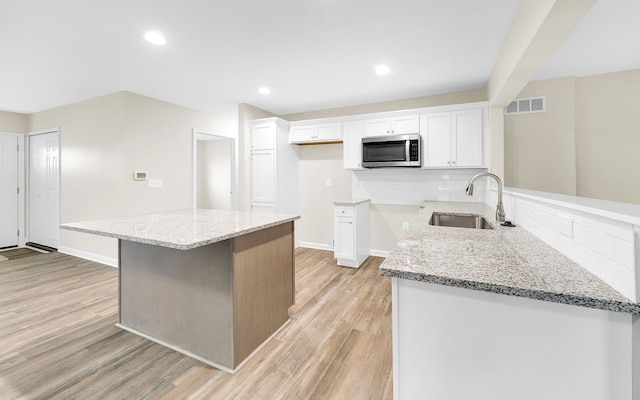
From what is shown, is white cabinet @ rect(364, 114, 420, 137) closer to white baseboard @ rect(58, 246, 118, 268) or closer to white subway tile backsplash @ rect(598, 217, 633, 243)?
white subway tile backsplash @ rect(598, 217, 633, 243)

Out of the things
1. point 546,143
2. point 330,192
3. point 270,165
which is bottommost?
point 330,192

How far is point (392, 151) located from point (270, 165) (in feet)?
6.06

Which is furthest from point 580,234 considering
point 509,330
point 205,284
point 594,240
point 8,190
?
point 8,190

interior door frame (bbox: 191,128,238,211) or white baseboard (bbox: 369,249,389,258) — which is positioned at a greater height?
interior door frame (bbox: 191,128,238,211)

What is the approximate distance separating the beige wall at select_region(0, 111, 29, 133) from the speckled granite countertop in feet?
22.6

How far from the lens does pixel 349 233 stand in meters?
3.70

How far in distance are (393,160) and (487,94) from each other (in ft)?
4.69

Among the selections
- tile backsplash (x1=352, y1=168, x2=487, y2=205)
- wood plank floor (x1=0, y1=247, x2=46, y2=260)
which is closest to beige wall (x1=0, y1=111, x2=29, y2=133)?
wood plank floor (x1=0, y1=247, x2=46, y2=260)

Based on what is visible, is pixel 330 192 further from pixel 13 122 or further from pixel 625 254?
pixel 13 122

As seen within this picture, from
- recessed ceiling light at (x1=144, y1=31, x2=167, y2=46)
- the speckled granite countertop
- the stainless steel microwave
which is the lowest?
the speckled granite countertop

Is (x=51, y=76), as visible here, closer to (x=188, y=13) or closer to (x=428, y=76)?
(x=188, y=13)

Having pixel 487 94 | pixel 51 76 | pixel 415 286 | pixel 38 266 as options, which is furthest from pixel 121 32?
pixel 487 94

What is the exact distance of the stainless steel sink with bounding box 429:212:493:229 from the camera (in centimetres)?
247

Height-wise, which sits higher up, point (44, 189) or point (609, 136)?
point (609, 136)
